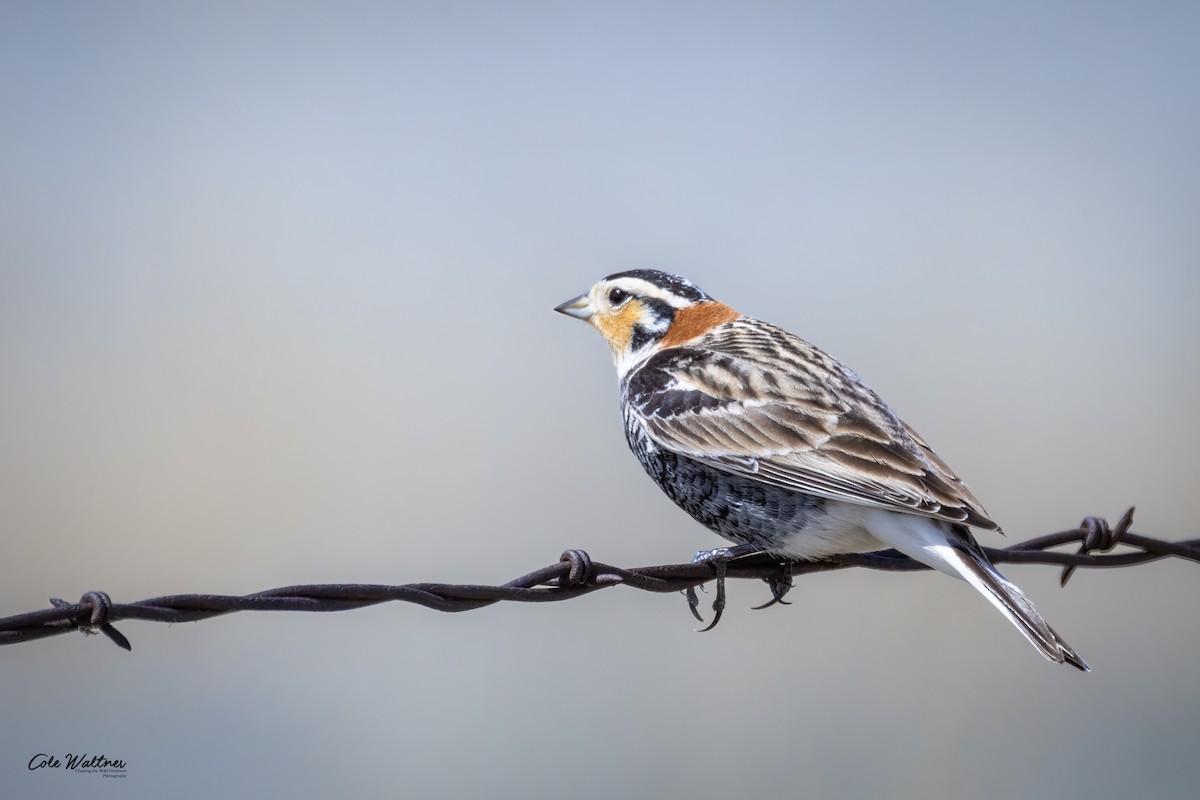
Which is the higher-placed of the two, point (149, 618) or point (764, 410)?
point (764, 410)

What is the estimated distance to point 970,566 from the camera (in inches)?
193

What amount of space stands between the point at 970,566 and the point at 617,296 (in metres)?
3.16

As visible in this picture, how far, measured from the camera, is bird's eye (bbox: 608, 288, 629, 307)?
733cm

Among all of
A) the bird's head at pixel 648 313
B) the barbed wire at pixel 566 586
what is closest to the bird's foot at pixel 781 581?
the barbed wire at pixel 566 586

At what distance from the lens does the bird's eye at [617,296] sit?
7332 mm

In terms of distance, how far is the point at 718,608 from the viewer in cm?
600

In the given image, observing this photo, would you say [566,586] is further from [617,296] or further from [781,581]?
[617,296]

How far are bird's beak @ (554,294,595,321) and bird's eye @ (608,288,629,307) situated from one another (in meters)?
0.18

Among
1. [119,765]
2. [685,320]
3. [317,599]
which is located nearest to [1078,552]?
[685,320]

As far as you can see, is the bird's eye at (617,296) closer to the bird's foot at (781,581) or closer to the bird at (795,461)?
the bird at (795,461)

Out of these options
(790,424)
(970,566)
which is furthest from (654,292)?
(970,566)

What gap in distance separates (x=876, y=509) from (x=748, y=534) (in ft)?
2.20

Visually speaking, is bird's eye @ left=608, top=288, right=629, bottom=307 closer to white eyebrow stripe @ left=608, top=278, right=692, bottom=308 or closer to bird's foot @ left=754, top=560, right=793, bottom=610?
white eyebrow stripe @ left=608, top=278, right=692, bottom=308

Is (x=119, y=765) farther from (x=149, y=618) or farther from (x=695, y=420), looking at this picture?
(x=695, y=420)
